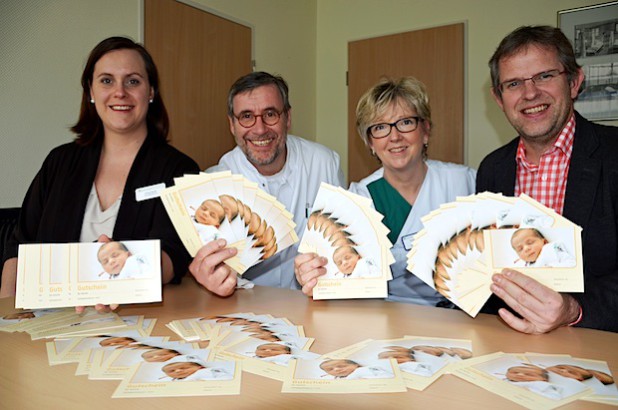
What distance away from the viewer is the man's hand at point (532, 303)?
1.07m

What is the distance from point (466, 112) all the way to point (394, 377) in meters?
3.53

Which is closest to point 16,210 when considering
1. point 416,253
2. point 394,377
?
point 416,253

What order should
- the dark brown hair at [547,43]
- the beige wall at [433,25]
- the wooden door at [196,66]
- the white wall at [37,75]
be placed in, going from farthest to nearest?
1. the beige wall at [433,25]
2. the wooden door at [196,66]
3. the white wall at [37,75]
4. the dark brown hair at [547,43]

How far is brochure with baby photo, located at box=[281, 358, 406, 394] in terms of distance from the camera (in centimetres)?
80

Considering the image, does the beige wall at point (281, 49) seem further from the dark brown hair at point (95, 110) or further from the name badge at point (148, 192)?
the name badge at point (148, 192)

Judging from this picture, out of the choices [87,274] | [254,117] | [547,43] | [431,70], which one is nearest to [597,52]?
[431,70]

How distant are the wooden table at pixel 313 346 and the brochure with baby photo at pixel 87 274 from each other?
10cm

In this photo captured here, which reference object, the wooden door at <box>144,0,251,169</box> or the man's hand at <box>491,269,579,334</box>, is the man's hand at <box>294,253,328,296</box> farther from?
the wooden door at <box>144,0,251,169</box>

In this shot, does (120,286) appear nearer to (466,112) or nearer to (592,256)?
(592,256)

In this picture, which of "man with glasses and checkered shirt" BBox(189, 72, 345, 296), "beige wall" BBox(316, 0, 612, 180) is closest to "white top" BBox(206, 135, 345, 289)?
"man with glasses and checkered shirt" BBox(189, 72, 345, 296)

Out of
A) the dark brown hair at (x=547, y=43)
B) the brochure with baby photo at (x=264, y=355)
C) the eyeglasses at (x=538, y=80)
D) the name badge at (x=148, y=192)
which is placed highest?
the dark brown hair at (x=547, y=43)

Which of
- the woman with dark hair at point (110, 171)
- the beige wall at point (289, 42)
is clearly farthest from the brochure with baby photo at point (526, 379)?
the beige wall at point (289, 42)

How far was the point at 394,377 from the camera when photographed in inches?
33.0

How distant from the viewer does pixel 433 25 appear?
13.4 ft
